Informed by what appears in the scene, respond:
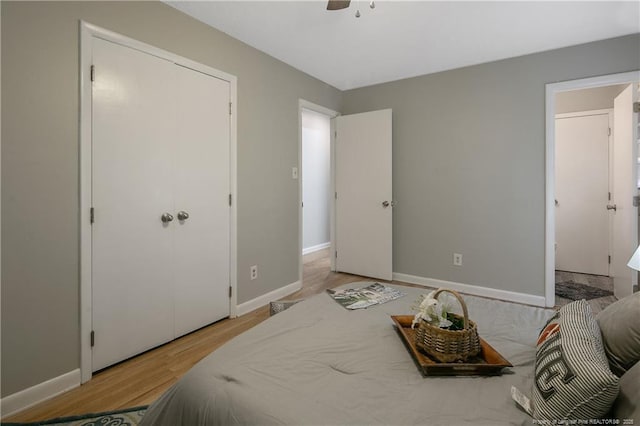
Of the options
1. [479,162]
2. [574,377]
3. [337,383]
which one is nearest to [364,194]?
[479,162]

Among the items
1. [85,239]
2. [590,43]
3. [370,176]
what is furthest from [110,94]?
[590,43]

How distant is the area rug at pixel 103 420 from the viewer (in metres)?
1.49

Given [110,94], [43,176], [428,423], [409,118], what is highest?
[409,118]

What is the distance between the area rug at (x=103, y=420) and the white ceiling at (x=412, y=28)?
2603 millimetres

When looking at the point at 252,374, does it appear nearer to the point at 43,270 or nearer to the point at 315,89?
the point at 43,270

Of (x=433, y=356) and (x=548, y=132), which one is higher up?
(x=548, y=132)

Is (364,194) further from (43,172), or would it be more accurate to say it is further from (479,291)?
(43,172)

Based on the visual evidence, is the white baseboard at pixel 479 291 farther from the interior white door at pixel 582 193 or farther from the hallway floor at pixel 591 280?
the interior white door at pixel 582 193

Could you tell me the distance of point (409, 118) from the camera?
3682 mm

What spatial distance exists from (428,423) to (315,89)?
11.7ft

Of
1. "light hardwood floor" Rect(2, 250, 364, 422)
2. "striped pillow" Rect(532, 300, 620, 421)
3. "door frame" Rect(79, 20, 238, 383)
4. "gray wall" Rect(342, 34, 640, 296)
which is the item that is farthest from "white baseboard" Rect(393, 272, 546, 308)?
"door frame" Rect(79, 20, 238, 383)

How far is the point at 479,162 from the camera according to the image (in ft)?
10.8

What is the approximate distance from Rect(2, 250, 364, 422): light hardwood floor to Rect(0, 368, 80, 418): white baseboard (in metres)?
0.03

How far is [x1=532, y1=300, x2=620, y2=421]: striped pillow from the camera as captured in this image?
27.7 inches
